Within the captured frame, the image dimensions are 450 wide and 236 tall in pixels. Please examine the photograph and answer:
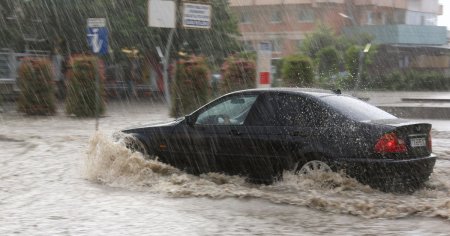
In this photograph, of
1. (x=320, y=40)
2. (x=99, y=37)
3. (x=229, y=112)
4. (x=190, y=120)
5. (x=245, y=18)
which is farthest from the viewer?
(x=245, y=18)

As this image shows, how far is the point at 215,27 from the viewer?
114ft

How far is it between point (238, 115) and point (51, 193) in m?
2.71

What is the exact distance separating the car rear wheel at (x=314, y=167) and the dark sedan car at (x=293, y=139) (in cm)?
1

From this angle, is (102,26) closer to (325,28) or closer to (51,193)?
(51,193)

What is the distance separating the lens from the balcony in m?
59.8

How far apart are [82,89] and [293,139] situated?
16092 mm

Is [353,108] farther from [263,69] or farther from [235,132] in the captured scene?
[263,69]

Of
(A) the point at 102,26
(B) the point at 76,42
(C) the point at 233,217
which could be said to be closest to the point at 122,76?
(B) the point at 76,42

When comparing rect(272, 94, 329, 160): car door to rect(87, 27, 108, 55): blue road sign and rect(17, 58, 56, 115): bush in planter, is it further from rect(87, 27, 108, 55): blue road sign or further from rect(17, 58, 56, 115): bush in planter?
rect(17, 58, 56, 115): bush in planter

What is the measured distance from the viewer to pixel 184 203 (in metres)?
7.73

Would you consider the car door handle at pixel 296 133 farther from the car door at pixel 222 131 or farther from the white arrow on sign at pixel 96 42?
the white arrow on sign at pixel 96 42

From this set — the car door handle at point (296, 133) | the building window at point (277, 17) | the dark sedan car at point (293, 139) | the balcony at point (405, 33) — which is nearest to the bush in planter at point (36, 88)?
the dark sedan car at point (293, 139)

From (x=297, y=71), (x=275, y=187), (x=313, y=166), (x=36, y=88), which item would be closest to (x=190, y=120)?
(x=275, y=187)

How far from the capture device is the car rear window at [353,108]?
8.24 meters
